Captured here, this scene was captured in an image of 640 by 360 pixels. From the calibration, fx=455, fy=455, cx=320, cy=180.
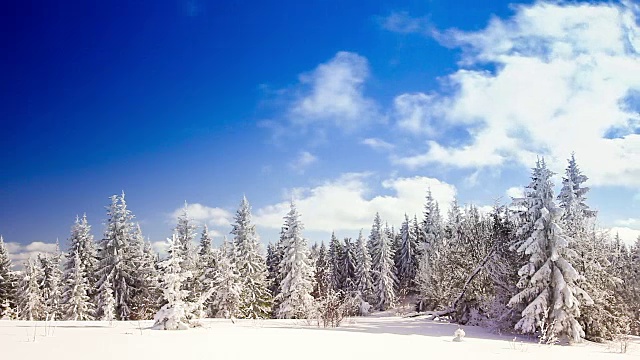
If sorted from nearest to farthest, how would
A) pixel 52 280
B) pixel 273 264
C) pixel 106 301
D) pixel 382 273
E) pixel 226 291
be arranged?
pixel 106 301
pixel 226 291
pixel 52 280
pixel 273 264
pixel 382 273

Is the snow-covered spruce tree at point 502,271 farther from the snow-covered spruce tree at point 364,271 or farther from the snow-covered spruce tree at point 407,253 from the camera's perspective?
the snow-covered spruce tree at point 407,253

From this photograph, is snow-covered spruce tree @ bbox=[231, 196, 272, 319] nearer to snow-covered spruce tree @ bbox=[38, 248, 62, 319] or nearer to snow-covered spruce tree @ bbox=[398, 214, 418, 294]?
snow-covered spruce tree @ bbox=[38, 248, 62, 319]

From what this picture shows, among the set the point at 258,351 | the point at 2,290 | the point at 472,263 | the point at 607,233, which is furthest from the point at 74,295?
the point at 607,233

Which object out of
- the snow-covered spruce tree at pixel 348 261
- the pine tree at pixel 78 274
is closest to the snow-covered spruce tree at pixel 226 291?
the pine tree at pixel 78 274

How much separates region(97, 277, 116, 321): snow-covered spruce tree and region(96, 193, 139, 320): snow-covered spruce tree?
0.16 m

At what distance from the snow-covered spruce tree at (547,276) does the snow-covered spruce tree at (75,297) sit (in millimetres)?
33878

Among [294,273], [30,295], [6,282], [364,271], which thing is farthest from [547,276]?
[6,282]

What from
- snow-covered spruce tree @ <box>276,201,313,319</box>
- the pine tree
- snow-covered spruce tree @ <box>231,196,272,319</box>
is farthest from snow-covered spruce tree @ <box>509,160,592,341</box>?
the pine tree

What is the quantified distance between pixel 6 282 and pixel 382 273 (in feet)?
A: 141

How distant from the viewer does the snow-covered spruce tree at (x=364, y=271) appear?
198 feet

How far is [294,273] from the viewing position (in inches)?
1625

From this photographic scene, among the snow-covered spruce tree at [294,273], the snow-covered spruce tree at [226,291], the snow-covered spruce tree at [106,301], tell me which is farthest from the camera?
the snow-covered spruce tree at [294,273]

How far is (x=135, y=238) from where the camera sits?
4253cm

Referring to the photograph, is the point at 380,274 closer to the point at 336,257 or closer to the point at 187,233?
Result: the point at 336,257
